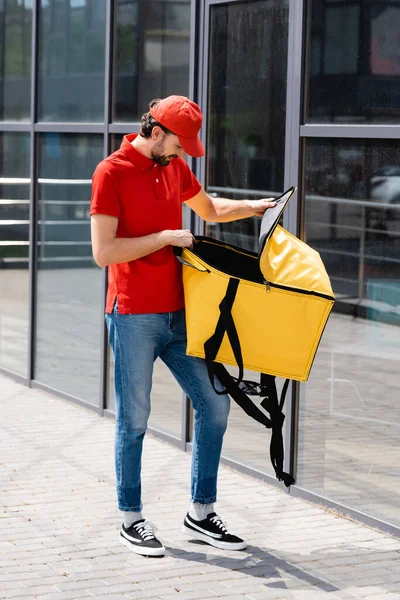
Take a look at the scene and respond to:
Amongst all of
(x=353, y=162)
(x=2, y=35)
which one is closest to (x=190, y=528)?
(x=353, y=162)

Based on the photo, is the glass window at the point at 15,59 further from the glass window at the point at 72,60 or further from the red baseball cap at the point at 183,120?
the red baseball cap at the point at 183,120

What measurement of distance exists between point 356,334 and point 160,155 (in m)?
1.38

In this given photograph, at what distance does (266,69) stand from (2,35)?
359 centimetres

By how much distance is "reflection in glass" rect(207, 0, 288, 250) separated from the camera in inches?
242

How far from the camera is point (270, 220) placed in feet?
16.3

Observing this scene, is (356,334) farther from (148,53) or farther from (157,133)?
(148,53)

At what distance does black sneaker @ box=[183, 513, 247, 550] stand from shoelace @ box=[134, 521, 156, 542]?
0.21 metres

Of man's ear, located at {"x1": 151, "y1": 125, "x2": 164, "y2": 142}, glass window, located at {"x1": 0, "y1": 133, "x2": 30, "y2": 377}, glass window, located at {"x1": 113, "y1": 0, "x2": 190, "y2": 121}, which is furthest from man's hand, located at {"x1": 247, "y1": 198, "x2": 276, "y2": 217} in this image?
glass window, located at {"x1": 0, "y1": 133, "x2": 30, "y2": 377}

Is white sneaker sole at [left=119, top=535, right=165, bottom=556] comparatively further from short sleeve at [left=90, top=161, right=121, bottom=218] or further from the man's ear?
the man's ear

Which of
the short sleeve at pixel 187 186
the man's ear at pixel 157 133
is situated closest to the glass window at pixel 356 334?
the short sleeve at pixel 187 186

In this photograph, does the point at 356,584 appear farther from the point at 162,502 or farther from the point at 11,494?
the point at 11,494

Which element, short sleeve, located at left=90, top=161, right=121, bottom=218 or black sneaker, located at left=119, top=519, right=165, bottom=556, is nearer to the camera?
short sleeve, located at left=90, top=161, right=121, bottom=218

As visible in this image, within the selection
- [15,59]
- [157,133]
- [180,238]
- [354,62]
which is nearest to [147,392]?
[180,238]

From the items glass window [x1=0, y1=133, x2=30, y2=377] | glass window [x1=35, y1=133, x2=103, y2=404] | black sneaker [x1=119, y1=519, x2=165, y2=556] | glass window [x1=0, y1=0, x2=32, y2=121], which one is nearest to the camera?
black sneaker [x1=119, y1=519, x2=165, y2=556]
